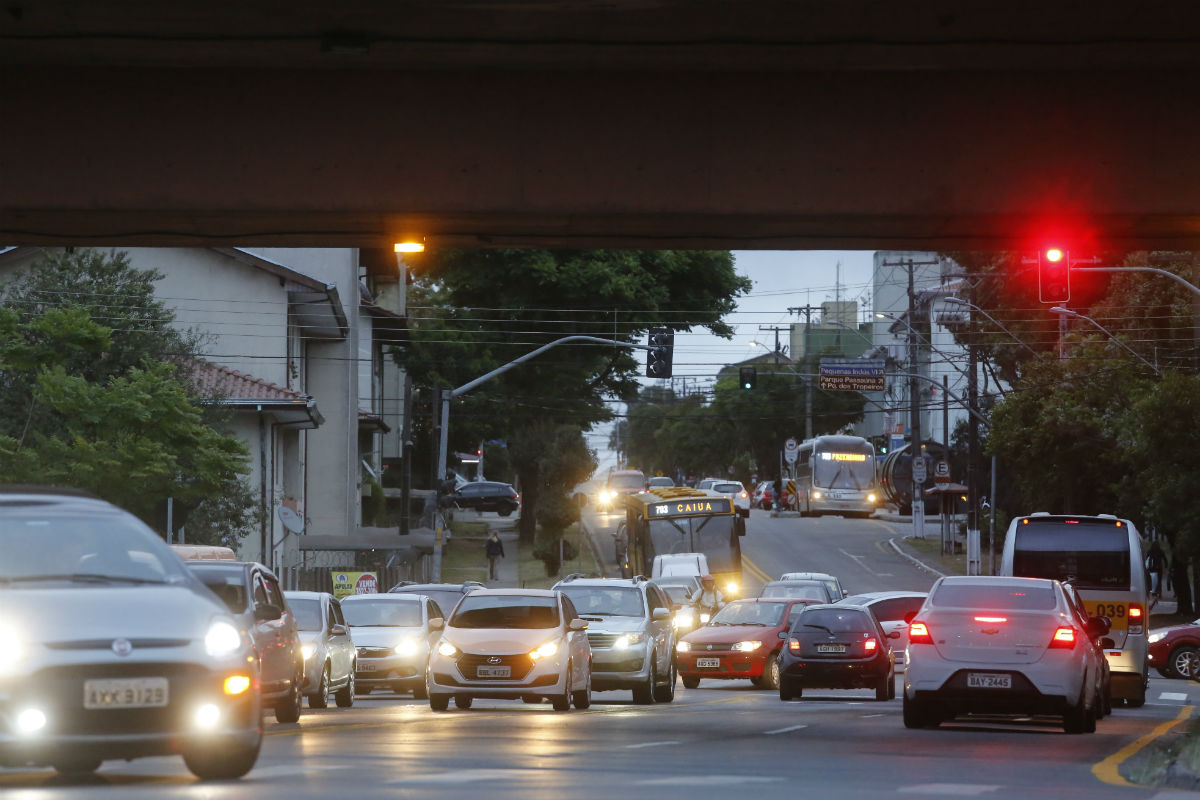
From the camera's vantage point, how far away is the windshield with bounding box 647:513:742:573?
5328 centimetres

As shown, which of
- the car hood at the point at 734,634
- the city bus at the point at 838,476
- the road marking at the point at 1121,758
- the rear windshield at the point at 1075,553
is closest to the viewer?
the road marking at the point at 1121,758

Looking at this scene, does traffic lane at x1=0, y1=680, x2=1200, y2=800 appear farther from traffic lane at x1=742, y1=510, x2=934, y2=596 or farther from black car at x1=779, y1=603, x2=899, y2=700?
traffic lane at x1=742, y1=510, x2=934, y2=596

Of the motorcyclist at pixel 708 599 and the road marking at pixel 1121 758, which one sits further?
the motorcyclist at pixel 708 599

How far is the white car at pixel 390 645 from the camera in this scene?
2745 cm

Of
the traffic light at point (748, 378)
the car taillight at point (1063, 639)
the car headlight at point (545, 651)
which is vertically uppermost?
the traffic light at point (748, 378)

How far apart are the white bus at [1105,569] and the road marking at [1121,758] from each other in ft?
11.3

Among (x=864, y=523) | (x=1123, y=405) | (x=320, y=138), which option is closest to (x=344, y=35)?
(x=320, y=138)

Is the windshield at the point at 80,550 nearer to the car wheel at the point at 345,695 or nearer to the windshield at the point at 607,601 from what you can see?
the car wheel at the point at 345,695

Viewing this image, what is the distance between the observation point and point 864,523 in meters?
82.8

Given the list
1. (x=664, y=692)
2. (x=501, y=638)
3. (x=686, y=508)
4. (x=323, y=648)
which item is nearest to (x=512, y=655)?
(x=501, y=638)

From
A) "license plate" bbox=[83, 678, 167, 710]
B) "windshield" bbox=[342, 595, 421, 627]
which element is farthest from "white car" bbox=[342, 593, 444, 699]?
"license plate" bbox=[83, 678, 167, 710]

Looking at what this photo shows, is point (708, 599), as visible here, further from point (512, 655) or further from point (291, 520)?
point (512, 655)

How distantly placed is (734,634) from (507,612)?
8.12 m

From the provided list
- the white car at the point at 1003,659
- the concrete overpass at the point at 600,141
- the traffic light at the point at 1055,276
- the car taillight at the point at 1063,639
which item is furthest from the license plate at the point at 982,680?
the traffic light at the point at 1055,276
